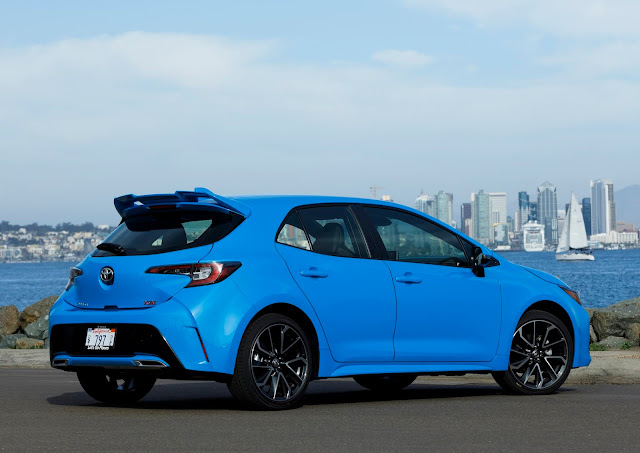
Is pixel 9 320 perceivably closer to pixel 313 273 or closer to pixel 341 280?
pixel 341 280

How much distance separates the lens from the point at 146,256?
31.0 ft

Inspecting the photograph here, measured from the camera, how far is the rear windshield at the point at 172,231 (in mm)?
9500

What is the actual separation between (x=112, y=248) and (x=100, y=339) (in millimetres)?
779

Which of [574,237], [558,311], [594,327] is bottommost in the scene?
[594,327]

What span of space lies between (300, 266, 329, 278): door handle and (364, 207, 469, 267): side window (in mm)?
795

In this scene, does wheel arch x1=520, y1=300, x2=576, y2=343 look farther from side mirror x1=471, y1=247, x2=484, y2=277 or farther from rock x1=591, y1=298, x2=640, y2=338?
rock x1=591, y1=298, x2=640, y2=338

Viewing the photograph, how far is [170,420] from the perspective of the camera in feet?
29.5

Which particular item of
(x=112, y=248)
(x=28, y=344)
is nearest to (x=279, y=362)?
(x=112, y=248)

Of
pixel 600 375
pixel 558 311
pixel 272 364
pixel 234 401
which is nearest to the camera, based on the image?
pixel 272 364

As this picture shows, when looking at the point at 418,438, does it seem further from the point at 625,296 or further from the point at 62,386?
the point at 625,296

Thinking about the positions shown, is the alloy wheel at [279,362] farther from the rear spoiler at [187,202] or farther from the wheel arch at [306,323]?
the rear spoiler at [187,202]

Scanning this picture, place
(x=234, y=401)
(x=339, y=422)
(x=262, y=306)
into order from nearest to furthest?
1. (x=339, y=422)
2. (x=262, y=306)
3. (x=234, y=401)

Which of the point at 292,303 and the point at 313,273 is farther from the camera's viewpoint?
the point at 313,273

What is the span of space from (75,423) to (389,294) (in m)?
2.80
